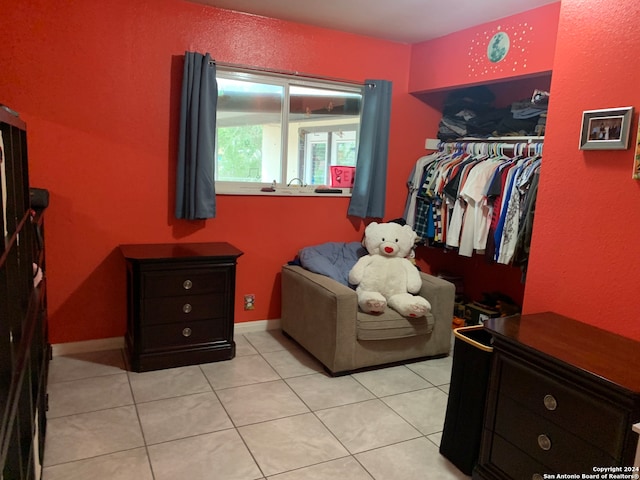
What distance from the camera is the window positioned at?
3434 millimetres

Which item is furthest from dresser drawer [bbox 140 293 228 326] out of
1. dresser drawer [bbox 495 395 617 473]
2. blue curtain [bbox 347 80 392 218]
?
dresser drawer [bbox 495 395 617 473]

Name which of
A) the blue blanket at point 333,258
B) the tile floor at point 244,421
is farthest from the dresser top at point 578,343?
the blue blanket at point 333,258

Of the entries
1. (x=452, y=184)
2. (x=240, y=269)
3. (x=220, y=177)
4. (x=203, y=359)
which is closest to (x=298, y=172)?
(x=220, y=177)

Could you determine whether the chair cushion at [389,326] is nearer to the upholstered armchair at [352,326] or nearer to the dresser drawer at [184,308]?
the upholstered armchair at [352,326]

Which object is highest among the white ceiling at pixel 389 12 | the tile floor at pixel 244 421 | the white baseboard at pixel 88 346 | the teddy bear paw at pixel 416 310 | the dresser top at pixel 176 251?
the white ceiling at pixel 389 12

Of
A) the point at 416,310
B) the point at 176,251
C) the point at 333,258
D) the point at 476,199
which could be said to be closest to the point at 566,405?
the point at 416,310

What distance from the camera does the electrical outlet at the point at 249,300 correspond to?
3.61 metres

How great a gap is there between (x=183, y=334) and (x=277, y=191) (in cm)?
126

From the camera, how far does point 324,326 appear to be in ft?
9.71

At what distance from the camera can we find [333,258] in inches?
139

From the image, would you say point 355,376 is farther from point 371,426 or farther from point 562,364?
point 562,364

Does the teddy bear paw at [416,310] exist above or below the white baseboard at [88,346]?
above

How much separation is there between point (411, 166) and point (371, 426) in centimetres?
235

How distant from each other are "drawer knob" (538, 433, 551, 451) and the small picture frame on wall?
1154mm
